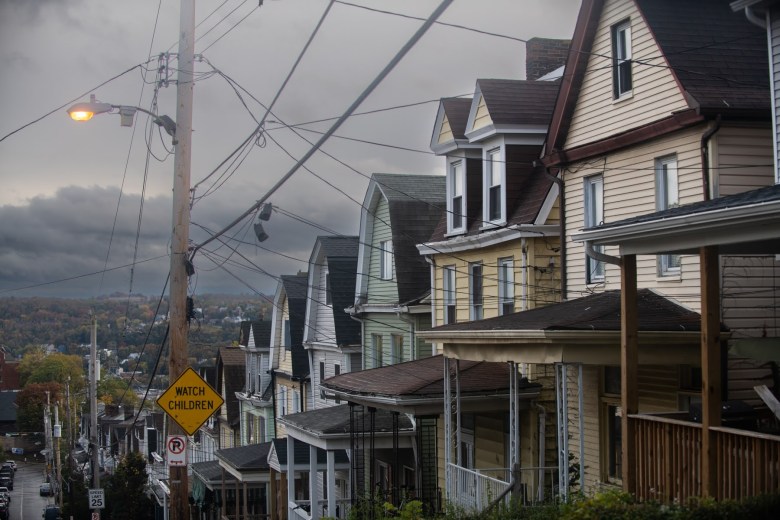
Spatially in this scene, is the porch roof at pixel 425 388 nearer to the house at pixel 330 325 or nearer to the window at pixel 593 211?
the window at pixel 593 211

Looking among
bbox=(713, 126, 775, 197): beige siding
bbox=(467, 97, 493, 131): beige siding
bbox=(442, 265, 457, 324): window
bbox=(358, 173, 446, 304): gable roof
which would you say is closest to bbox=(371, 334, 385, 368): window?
bbox=(358, 173, 446, 304): gable roof

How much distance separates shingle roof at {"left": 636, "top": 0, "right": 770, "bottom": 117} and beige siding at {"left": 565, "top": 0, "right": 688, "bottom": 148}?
27 cm

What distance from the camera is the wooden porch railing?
11.1m

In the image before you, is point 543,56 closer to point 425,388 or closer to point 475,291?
point 475,291

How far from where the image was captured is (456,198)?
26.1 m

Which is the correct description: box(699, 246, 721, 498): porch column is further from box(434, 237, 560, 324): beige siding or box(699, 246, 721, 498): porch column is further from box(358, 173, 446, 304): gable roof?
box(358, 173, 446, 304): gable roof

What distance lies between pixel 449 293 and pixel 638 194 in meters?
9.26

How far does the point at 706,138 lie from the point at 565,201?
496 centimetres

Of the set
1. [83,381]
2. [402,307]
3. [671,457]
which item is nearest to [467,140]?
[402,307]

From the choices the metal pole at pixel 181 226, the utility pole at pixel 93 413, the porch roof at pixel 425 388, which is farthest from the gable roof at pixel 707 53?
the utility pole at pixel 93 413

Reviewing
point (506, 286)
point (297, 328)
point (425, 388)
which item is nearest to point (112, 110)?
point (425, 388)

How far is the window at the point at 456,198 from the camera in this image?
25.7 m

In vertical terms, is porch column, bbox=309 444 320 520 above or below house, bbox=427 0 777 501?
below

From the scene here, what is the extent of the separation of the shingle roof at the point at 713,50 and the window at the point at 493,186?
6.10m
